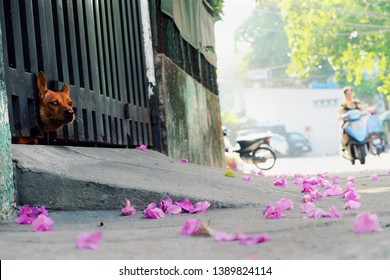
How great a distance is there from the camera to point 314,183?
6.10m

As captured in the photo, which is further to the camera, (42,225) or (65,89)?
(65,89)

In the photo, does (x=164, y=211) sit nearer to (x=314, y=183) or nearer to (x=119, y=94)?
(x=314, y=183)

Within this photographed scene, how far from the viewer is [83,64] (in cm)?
567

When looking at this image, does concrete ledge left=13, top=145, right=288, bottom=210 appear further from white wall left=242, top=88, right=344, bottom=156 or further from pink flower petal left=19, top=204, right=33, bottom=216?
white wall left=242, top=88, right=344, bottom=156

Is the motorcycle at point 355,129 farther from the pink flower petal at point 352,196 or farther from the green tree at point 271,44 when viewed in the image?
the green tree at point 271,44

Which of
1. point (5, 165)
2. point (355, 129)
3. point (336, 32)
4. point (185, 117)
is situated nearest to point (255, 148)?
point (355, 129)

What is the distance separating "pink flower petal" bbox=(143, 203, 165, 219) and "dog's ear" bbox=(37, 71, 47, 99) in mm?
1376

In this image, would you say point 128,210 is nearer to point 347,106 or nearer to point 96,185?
point 96,185

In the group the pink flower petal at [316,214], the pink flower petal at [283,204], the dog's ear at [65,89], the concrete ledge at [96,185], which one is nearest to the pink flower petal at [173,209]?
the concrete ledge at [96,185]

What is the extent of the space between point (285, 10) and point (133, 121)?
16063 mm

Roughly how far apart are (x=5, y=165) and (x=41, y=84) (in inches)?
45.5

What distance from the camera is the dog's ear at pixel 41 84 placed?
15.1 feet

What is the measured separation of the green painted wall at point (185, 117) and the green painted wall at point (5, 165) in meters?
3.82

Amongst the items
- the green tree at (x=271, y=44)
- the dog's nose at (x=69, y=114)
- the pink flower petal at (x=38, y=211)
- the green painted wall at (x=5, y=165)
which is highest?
the green tree at (x=271, y=44)
